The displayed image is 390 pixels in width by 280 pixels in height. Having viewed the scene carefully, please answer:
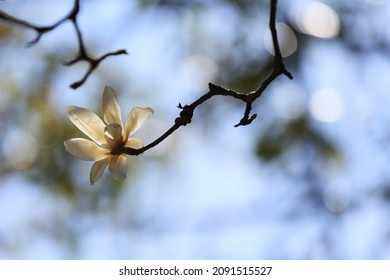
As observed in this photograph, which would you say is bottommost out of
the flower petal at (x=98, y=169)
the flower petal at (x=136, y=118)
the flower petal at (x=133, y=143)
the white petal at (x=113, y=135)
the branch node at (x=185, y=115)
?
the flower petal at (x=98, y=169)

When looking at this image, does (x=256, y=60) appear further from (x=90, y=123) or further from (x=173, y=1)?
(x=90, y=123)

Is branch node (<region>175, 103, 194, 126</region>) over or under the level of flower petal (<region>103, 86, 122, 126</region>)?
over

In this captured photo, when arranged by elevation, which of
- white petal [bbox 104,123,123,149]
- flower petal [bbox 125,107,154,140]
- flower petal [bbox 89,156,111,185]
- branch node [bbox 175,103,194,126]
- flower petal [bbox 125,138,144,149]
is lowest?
flower petal [bbox 89,156,111,185]

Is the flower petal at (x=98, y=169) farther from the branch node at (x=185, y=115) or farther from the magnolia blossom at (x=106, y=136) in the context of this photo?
the branch node at (x=185, y=115)

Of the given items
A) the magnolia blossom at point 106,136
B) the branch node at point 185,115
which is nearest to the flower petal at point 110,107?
the magnolia blossom at point 106,136

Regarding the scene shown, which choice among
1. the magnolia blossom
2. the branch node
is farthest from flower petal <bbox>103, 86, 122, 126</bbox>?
the branch node

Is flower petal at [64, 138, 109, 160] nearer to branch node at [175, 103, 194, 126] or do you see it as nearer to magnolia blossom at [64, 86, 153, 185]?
magnolia blossom at [64, 86, 153, 185]
